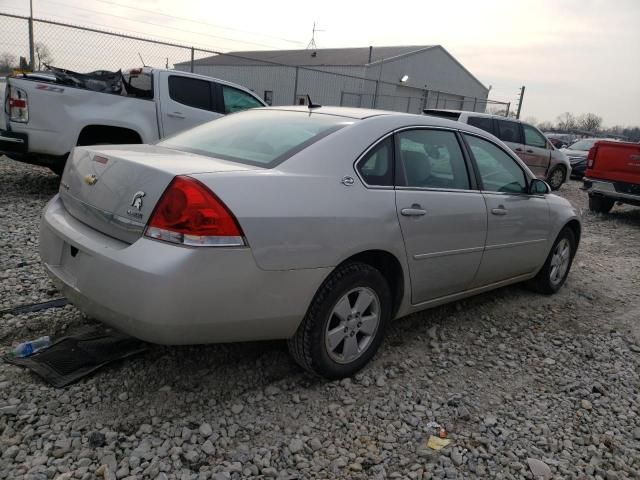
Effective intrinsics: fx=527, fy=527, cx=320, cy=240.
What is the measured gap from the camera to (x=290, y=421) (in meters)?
2.66

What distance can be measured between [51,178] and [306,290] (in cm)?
652

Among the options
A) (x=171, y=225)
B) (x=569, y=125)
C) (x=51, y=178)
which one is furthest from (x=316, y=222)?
(x=569, y=125)

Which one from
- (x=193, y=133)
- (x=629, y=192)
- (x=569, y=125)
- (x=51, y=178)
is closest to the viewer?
(x=193, y=133)

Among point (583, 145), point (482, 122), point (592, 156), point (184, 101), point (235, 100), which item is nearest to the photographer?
point (184, 101)

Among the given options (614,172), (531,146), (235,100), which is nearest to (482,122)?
(531,146)

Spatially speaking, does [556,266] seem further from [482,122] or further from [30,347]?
[482,122]

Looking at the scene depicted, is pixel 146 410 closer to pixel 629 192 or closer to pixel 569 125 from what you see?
pixel 629 192

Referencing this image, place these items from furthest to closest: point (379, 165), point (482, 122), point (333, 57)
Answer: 1. point (333, 57)
2. point (482, 122)
3. point (379, 165)

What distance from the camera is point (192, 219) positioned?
2.27m

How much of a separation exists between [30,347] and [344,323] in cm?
177

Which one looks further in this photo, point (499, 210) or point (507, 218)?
point (507, 218)

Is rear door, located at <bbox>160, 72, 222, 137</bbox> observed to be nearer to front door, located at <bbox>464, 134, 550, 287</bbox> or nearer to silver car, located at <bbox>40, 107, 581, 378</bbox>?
silver car, located at <bbox>40, 107, 581, 378</bbox>

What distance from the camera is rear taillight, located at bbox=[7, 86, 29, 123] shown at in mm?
5914

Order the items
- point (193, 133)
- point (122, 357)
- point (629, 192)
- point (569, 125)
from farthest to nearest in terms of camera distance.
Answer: point (569, 125) < point (629, 192) < point (193, 133) < point (122, 357)
